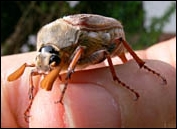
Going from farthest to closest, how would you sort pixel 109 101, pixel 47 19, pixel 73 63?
pixel 47 19, pixel 109 101, pixel 73 63

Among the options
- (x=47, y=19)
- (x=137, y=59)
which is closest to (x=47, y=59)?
(x=137, y=59)

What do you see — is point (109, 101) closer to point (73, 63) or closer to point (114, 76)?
point (114, 76)

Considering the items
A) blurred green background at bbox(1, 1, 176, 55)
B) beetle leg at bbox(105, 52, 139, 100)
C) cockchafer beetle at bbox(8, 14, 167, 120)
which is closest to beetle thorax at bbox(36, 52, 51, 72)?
cockchafer beetle at bbox(8, 14, 167, 120)

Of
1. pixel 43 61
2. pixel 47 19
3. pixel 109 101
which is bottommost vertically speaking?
pixel 47 19

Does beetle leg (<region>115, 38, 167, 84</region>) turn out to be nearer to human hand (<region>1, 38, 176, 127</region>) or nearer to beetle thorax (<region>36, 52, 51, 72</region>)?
human hand (<region>1, 38, 176, 127</region>)

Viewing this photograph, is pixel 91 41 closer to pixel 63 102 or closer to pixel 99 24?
pixel 99 24

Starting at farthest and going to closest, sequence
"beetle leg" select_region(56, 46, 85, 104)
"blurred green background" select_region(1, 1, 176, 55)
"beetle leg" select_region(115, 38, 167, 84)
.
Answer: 1. "blurred green background" select_region(1, 1, 176, 55)
2. "beetle leg" select_region(115, 38, 167, 84)
3. "beetle leg" select_region(56, 46, 85, 104)
